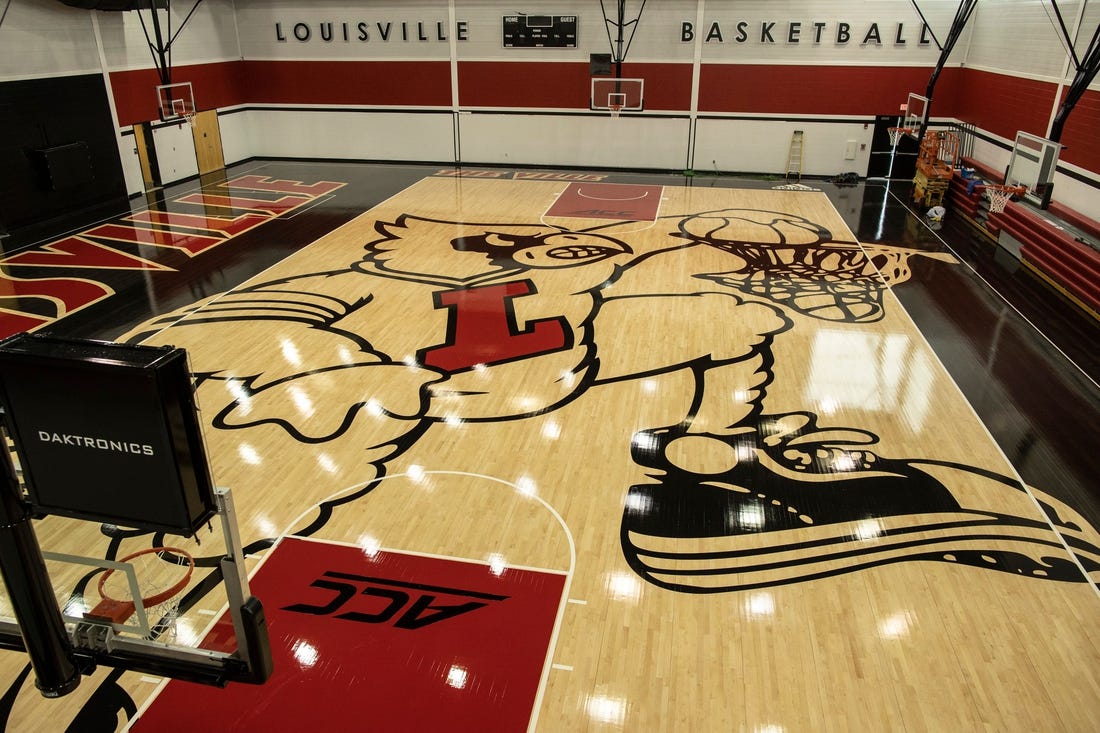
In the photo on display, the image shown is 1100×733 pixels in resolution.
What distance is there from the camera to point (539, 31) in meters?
17.3

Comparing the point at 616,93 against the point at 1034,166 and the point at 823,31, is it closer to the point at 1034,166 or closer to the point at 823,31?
the point at 823,31

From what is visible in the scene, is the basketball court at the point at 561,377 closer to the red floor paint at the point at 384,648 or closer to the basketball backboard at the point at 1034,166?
the red floor paint at the point at 384,648

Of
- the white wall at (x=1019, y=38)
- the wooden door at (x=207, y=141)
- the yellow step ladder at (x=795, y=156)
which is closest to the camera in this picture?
the white wall at (x=1019, y=38)

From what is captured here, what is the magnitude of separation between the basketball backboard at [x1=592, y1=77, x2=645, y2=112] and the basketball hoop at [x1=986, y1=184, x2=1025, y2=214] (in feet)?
24.8

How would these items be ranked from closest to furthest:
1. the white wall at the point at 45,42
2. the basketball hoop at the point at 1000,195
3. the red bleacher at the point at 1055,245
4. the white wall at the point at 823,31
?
1. the red bleacher at the point at 1055,245
2. the basketball hoop at the point at 1000,195
3. the white wall at the point at 45,42
4. the white wall at the point at 823,31

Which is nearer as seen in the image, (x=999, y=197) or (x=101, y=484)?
(x=101, y=484)

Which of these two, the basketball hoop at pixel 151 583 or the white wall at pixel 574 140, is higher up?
the white wall at pixel 574 140

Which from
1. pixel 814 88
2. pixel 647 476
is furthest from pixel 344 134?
pixel 647 476

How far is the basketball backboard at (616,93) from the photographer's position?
1706 centimetres

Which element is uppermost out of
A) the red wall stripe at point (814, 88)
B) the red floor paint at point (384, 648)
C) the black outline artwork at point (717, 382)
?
the red wall stripe at point (814, 88)

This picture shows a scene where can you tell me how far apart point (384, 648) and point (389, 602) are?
0.38 meters

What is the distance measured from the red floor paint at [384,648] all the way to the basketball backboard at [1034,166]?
10.1 m

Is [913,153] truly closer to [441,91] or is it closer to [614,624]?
[441,91]

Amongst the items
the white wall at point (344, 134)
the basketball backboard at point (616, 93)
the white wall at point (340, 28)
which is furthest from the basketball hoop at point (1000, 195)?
the white wall at point (340, 28)
